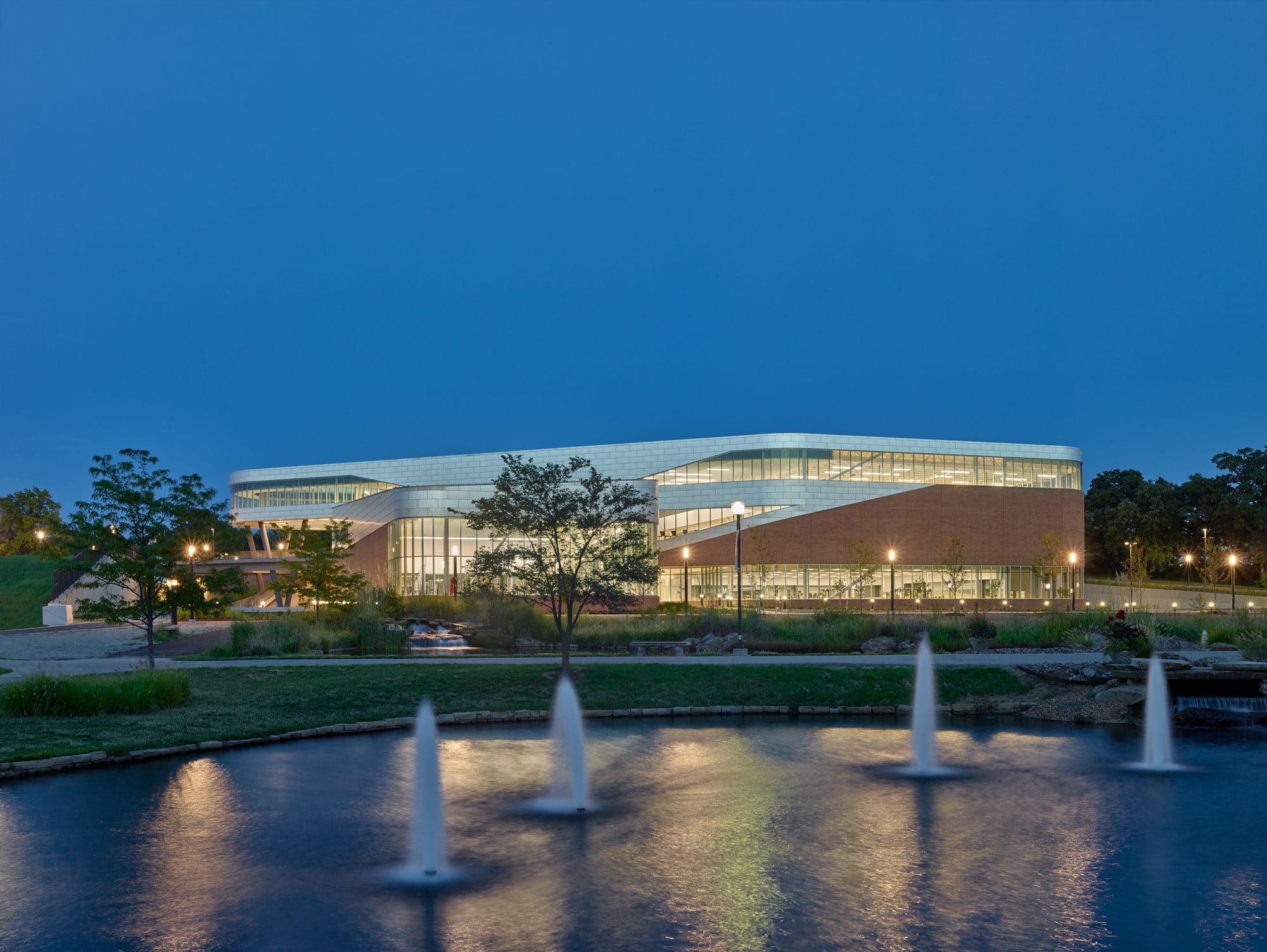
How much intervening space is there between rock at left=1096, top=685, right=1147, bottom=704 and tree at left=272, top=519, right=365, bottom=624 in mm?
26592

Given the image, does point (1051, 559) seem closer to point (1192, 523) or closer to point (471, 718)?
point (1192, 523)

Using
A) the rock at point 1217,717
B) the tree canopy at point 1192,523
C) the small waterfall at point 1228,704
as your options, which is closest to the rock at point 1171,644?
the small waterfall at point 1228,704

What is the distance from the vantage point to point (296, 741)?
17.7 metres

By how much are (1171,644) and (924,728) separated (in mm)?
16370

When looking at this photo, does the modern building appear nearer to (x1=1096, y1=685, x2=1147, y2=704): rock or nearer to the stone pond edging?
the stone pond edging

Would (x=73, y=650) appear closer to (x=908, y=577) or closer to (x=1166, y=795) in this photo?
(x=1166, y=795)

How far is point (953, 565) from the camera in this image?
6831 centimetres

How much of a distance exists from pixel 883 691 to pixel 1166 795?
8414 mm

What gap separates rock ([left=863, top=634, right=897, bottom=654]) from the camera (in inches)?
1165

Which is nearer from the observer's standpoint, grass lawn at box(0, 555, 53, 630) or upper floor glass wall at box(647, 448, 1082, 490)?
grass lawn at box(0, 555, 53, 630)

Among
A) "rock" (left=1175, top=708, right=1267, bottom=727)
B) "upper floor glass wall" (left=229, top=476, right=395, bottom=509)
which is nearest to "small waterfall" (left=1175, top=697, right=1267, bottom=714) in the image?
"rock" (left=1175, top=708, right=1267, bottom=727)

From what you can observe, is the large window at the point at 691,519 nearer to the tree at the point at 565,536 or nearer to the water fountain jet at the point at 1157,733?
the tree at the point at 565,536

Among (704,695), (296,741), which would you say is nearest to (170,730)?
(296,741)

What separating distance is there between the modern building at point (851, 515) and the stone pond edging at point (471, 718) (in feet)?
145
